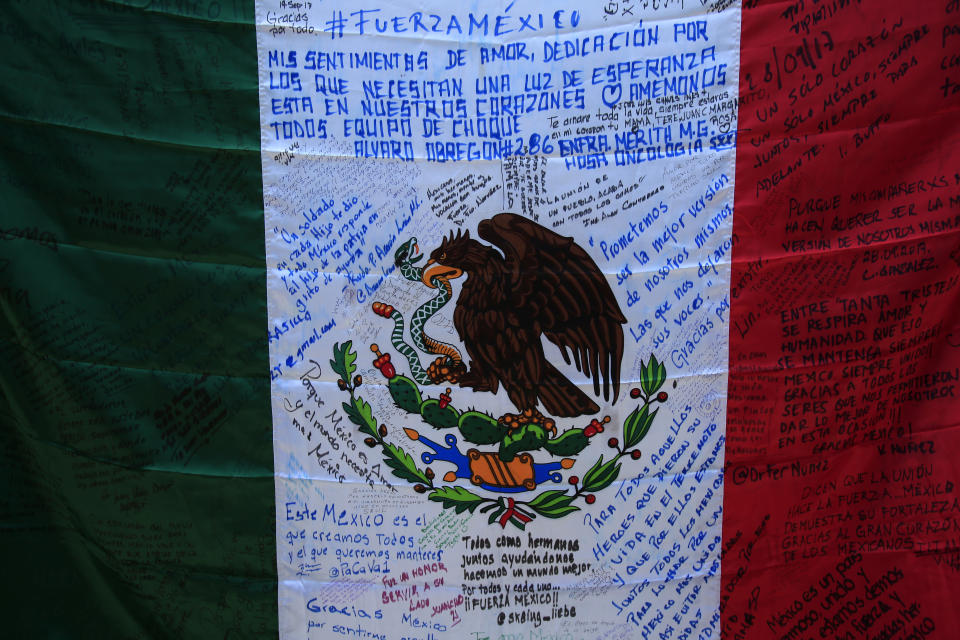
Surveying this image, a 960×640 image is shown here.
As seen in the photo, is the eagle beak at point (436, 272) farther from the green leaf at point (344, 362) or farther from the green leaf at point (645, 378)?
the green leaf at point (645, 378)

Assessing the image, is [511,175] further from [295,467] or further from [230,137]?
[295,467]

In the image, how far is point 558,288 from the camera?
150cm

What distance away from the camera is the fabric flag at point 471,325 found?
1461 mm

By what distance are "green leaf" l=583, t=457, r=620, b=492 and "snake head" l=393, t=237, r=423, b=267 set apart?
57cm

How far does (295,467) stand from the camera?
60.6 inches

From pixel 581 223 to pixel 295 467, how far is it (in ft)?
2.62

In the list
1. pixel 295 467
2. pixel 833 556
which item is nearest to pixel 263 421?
pixel 295 467

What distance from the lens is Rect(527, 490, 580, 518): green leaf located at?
5.00 ft

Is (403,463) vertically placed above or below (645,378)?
below

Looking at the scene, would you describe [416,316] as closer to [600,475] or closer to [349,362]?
[349,362]

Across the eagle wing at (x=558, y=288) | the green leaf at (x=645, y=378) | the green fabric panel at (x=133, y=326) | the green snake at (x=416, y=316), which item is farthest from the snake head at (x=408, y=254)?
the green leaf at (x=645, y=378)

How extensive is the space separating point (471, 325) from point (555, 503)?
418 mm

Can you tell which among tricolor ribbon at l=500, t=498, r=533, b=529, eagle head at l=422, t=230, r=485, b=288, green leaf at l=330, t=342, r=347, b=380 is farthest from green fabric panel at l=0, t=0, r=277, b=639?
tricolor ribbon at l=500, t=498, r=533, b=529

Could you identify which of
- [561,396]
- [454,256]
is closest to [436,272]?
[454,256]
